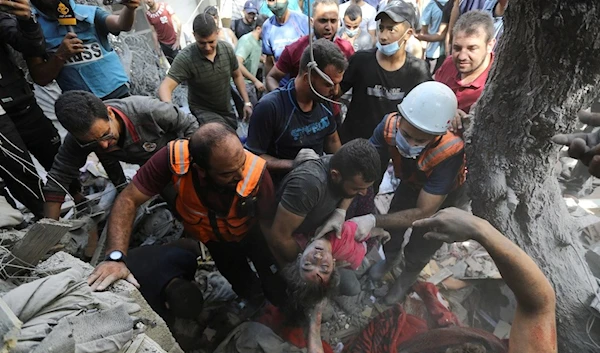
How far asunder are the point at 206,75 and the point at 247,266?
2162 mm

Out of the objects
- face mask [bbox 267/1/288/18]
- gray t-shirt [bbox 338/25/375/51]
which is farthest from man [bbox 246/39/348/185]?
gray t-shirt [bbox 338/25/375/51]

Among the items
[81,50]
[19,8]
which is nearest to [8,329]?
[19,8]

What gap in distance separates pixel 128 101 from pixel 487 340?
10.7 feet

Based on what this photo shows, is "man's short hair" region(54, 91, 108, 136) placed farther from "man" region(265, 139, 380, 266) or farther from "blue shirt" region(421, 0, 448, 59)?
"blue shirt" region(421, 0, 448, 59)

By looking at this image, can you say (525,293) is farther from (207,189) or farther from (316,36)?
(316,36)

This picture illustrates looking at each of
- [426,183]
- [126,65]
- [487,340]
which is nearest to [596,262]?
[487,340]

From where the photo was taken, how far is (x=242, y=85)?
4.43m

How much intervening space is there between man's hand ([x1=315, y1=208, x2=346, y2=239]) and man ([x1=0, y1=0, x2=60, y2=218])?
203 centimetres

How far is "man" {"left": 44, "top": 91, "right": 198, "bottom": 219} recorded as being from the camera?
2.49m

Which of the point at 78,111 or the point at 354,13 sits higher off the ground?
the point at 354,13

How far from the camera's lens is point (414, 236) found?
3344 millimetres

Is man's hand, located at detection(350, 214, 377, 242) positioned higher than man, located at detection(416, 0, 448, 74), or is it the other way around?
man, located at detection(416, 0, 448, 74)

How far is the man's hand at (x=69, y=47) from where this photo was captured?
2932 mm

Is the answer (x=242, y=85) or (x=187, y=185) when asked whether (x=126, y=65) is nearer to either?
(x=242, y=85)
